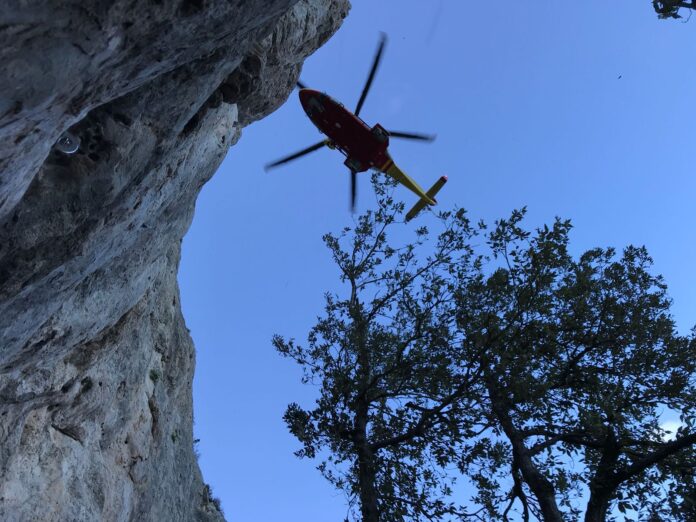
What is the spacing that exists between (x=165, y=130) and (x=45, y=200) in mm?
2037

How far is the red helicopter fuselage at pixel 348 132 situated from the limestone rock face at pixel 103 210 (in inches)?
132

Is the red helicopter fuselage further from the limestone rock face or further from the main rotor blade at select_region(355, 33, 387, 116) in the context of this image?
the limestone rock face

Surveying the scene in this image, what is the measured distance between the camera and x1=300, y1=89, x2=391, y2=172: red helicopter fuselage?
17922 mm

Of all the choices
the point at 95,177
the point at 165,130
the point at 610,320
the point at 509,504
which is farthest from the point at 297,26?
the point at 509,504

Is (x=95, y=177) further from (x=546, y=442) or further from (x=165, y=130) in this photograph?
(x=546, y=442)

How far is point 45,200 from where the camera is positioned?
680 cm

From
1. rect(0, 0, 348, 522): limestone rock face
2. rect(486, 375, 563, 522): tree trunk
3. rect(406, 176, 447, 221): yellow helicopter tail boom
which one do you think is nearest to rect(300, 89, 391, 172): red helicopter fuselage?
rect(406, 176, 447, 221): yellow helicopter tail boom

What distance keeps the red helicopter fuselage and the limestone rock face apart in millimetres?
3342

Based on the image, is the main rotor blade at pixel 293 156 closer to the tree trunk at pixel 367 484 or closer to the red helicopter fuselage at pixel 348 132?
the red helicopter fuselage at pixel 348 132

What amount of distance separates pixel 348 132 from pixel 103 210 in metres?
11.7

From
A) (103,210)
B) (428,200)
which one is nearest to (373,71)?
(428,200)

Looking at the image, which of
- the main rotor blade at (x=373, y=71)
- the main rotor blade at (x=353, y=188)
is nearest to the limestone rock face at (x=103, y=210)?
the main rotor blade at (x=373, y=71)

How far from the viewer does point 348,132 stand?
1812 cm

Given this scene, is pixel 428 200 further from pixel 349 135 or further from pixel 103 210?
pixel 103 210
